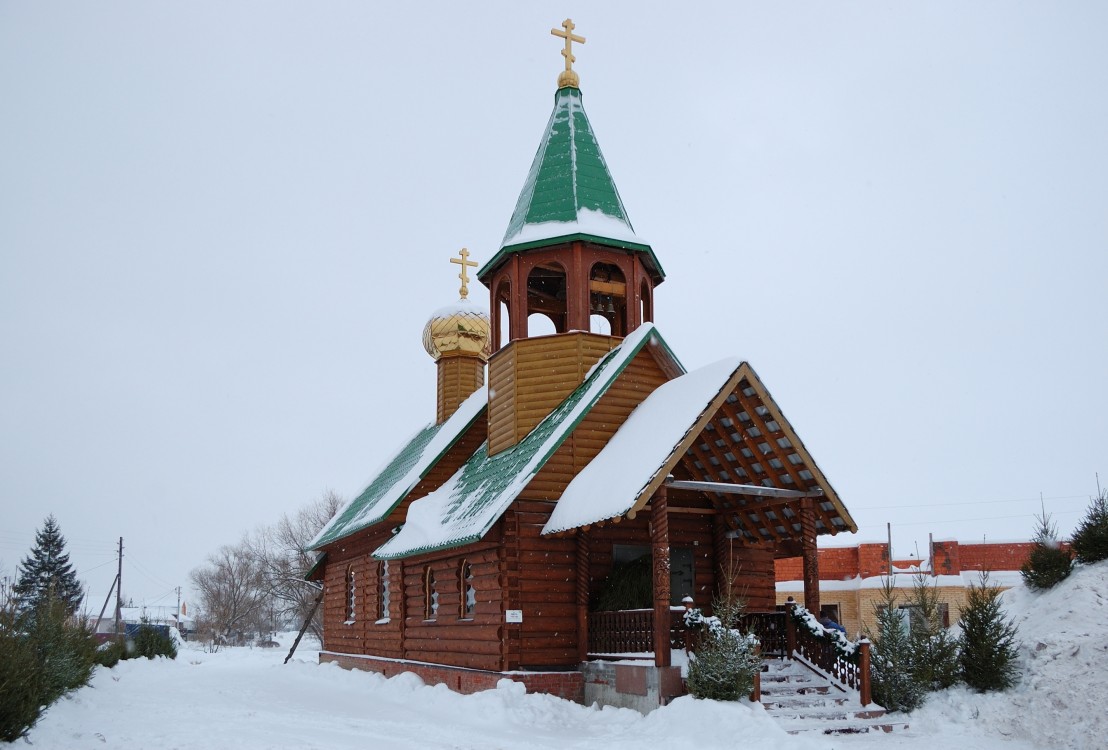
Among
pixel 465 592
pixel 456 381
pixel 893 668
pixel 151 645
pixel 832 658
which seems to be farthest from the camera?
pixel 151 645

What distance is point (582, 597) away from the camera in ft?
49.1

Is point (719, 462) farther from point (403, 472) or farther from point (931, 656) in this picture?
point (403, 472)

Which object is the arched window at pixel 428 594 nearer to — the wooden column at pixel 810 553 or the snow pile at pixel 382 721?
the snow pile at pixel 382 721

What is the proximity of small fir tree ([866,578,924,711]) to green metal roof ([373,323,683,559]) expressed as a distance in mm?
5149

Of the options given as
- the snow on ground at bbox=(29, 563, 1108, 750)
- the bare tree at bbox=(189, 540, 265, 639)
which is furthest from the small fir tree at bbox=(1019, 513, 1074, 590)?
the bare tree at bbox=(189, 540, 265, 639)

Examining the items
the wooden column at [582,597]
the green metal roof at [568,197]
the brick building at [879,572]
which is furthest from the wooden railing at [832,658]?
the brick building at [879,572]

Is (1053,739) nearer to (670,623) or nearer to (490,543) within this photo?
(670,623)

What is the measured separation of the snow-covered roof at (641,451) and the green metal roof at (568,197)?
3729 millimetres

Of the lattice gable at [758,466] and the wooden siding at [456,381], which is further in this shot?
the wooden siding at [456,381]

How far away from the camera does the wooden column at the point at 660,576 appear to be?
12.7 metres

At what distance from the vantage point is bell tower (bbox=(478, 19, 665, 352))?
1794 cm

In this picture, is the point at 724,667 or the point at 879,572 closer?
the point at 724,667

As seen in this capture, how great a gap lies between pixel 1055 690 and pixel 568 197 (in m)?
11.1

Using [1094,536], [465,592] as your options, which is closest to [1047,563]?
[1094,536]
